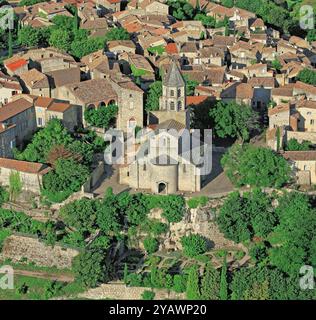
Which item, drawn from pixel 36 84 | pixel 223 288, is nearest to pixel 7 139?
pixel 36 84

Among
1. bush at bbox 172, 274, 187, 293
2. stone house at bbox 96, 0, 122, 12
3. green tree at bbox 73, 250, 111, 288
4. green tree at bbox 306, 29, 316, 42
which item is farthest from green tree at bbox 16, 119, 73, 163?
green tree at bbox 306, 29, 316, 42

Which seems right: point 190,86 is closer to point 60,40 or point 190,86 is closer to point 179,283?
point 60,40

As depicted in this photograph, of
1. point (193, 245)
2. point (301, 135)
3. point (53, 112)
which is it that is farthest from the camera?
point (301, 135)

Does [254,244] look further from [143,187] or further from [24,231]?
[24,231]

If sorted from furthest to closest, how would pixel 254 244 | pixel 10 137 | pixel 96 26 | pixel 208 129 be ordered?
pixel 96 26 → pixel 208 129 → pixel 10 137 → pixel 254 244

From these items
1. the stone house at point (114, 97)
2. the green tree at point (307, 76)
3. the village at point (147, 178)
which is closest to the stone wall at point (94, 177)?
the village at point (147, 178)

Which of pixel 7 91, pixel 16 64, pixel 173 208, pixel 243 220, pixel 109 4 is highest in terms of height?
pixel 109 4

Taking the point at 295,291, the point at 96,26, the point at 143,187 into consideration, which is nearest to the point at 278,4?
the point at 96,26
